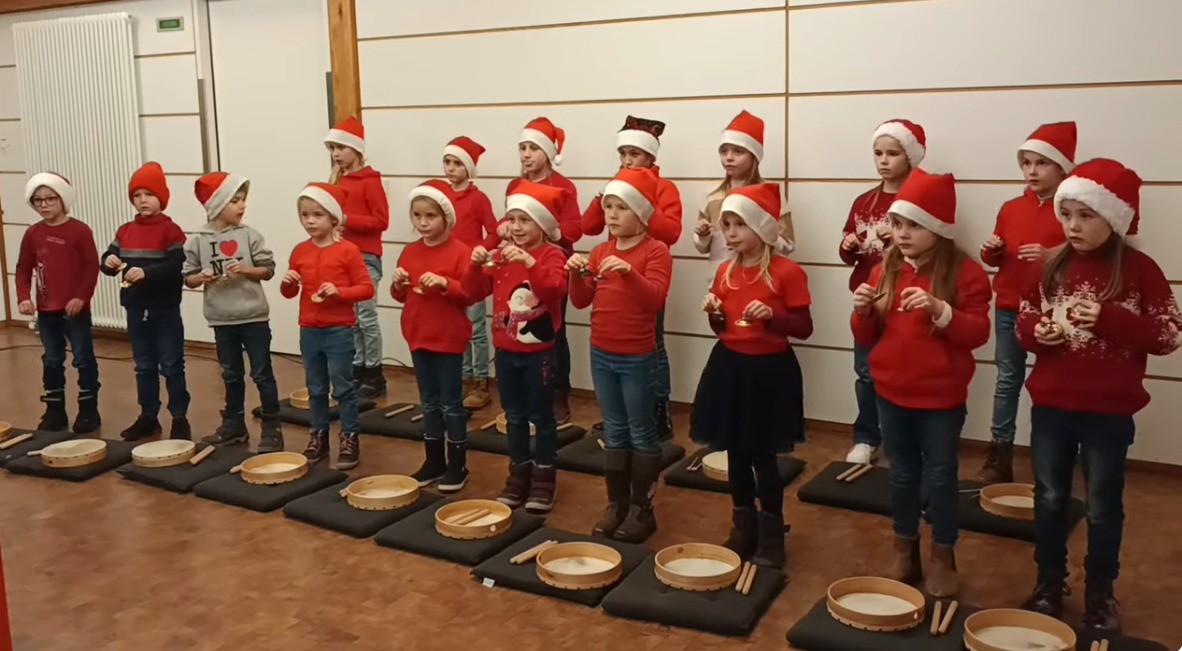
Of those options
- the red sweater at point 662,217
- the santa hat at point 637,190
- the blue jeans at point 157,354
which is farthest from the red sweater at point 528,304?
the blue jeans at point 157,354

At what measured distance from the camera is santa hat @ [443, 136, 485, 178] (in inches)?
200

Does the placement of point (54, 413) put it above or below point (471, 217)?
below

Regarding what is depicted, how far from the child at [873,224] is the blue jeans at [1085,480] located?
1.10m

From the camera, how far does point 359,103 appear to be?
5.88 meters

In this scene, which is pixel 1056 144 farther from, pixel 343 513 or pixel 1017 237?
pixel 343 513

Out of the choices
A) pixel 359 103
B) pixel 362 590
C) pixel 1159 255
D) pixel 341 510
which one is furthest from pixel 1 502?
pixel 1159 255

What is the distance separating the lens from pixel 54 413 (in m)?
4.98

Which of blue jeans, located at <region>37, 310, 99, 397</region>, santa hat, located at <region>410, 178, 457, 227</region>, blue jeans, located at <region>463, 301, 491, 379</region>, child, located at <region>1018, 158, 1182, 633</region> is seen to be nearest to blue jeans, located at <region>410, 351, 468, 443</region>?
santa hat, located at <region>410, 178, 457, 227</region>

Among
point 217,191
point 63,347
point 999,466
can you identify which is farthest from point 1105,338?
point 63,347

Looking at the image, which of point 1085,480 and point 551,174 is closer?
point 1085,480

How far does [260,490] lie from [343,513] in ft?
1.48

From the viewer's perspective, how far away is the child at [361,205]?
5.25 metres

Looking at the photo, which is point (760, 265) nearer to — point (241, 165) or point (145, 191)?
point (145, 191)

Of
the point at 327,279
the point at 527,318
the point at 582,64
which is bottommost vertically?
the point at 527,318
